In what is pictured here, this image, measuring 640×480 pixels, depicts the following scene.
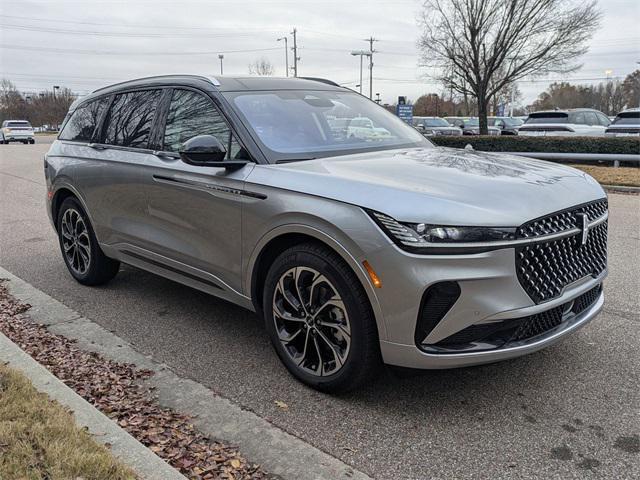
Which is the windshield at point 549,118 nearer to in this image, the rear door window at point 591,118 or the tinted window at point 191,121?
the rear door window at point 591,118

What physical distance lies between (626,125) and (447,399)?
17.2 metres

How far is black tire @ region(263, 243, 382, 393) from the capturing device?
2969mm

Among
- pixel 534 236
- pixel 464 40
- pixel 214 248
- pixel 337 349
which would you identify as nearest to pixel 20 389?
pixel 214 248

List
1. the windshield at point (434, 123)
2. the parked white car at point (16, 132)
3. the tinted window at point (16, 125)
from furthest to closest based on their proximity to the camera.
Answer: the tinted window at point (16, 125)
the parked white car at point (16, 132)
the windshield at point (434, 123)

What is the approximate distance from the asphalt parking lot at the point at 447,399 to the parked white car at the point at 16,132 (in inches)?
1663

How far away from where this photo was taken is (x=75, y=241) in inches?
→ 217

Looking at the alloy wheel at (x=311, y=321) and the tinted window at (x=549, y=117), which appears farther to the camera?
the tinted window at (x=549, y=117)

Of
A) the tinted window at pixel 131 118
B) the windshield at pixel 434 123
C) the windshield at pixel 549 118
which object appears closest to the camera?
the tinted window at pixel 131 118

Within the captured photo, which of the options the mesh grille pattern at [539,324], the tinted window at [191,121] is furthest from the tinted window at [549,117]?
the mesh grille pattern at [539,324]

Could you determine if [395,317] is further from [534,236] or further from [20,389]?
[20,389]

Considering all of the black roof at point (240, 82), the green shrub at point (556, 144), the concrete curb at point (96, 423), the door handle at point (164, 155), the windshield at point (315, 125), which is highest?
the black roof at point (240, 82)

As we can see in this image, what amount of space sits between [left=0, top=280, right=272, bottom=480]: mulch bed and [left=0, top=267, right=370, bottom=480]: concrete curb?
70mm

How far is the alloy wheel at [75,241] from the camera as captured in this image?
538 centimetres

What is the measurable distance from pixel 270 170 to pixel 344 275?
2.92ft
